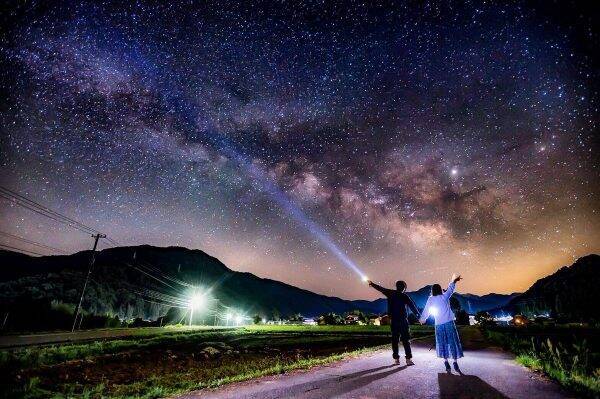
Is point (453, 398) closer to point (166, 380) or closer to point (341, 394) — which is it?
point (341, 394)

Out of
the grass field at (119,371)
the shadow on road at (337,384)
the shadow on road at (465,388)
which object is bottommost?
the grass field at (119,371)

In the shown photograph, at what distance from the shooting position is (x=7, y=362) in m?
14.8

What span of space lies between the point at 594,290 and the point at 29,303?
593 ft

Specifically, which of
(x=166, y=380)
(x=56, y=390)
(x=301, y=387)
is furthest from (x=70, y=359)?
(x=301, y=387)

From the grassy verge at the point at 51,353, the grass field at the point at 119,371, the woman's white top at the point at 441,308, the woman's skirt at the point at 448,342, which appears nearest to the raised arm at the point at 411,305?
the woman's white top at the point at 441,308

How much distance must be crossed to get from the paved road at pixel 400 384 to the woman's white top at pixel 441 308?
3.91 ft

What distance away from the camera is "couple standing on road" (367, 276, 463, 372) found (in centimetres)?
773

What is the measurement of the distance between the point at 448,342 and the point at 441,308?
0.79m

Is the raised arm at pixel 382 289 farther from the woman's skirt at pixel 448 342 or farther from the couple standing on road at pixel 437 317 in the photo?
the woman's skirt at pixel 448 342

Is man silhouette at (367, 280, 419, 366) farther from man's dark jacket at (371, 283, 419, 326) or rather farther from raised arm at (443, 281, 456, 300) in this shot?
raised arm at (443, 281, 456, 300)

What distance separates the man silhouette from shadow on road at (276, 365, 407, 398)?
0.88 metres

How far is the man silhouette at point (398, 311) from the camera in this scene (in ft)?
29.1

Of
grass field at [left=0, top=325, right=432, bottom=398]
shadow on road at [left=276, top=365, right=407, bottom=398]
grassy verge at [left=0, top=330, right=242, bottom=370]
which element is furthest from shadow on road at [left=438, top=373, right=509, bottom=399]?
grassy verge at [left=0, top=330, right=242, bottom=370]

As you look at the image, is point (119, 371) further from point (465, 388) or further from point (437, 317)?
point (465, 388)
